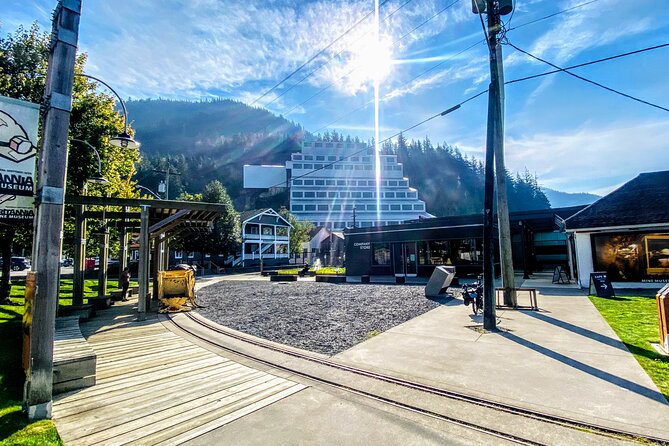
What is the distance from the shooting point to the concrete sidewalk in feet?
13.3

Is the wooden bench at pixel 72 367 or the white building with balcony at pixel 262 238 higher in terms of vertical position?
the white building with balcony at pixel 262 238

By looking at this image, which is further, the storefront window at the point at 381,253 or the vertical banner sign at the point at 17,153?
the storefront window at the point at 381,253

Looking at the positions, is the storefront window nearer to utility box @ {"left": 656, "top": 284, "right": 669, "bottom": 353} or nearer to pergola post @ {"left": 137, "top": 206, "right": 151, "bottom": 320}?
pergola post @ {"left": 137, "top": 206, "right": 151, "bottom": 320}

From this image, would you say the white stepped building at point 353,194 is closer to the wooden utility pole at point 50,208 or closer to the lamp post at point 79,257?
the lamp post at point 79,257

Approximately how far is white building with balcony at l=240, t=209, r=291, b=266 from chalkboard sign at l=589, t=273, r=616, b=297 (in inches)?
1642

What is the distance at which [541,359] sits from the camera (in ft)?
19.3

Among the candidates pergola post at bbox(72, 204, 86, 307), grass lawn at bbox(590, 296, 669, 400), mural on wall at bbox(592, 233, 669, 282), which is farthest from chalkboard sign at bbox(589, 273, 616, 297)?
pergola post at bbox(72, 204, 86, 307)

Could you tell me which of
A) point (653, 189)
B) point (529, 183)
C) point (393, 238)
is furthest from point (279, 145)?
point (653, 189)

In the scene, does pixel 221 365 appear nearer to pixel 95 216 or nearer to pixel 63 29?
pixel 63 29

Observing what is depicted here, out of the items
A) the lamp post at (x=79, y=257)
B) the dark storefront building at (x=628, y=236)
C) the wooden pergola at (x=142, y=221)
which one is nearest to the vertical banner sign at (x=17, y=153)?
the wooden pergola at (x=142, y=221)

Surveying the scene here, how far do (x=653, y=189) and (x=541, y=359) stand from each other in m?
16.7

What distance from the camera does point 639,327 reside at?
25.3 feet

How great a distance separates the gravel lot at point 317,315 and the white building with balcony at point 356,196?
70819 millimetres

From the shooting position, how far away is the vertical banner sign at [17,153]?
3.98 metres
